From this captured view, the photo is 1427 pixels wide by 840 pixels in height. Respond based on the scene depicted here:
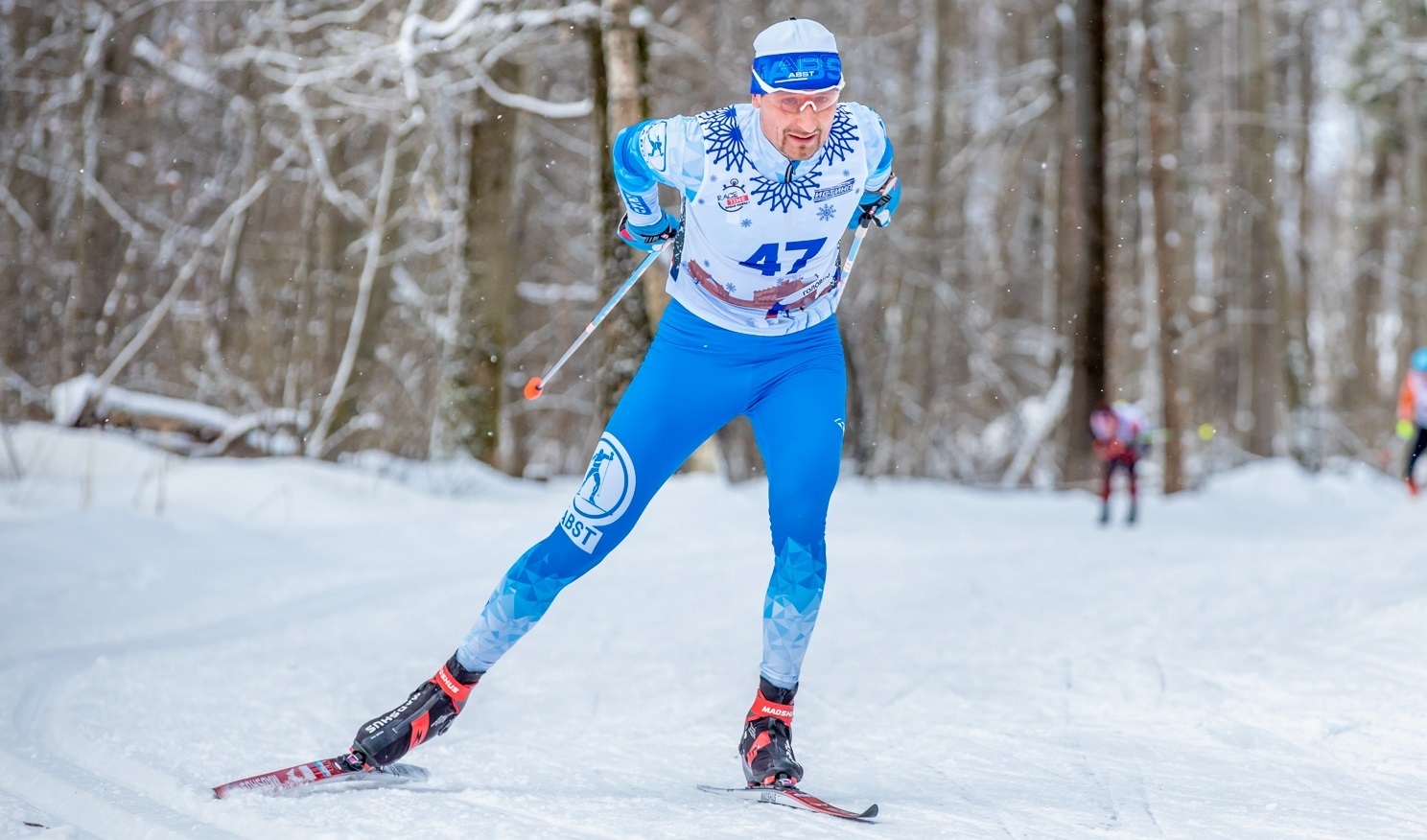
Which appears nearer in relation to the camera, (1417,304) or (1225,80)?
(1225,80)

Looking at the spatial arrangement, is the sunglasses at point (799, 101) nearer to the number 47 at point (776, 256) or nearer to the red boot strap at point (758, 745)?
the number 47 at point (776, 256)

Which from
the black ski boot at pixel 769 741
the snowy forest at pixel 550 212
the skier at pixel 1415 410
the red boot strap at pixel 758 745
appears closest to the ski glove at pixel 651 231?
the black ski boot at pixel 769 741

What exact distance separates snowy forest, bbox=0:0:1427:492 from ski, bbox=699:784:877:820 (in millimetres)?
6648

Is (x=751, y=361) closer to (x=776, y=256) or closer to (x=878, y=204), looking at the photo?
(x=776, y=256)

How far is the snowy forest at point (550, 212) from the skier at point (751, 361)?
620cm

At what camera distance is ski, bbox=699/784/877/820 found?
3.02 metres

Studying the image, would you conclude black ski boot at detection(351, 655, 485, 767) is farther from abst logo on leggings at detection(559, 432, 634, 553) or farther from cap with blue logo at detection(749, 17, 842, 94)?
cap with blue logo at detection(749, 17, 842, 94)

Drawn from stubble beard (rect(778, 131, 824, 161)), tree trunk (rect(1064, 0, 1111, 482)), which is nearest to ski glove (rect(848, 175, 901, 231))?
stubble beard (rect(778, 131, 824, 161))

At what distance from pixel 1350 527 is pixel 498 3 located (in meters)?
8.27

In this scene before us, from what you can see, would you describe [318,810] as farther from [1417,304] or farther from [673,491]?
[1417,304]

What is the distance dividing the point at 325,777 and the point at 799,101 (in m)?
2.08

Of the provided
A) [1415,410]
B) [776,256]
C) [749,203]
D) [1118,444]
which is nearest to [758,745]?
[776,256]

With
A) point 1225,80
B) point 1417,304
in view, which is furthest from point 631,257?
point 1417,304

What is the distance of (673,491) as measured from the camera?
367 inches
